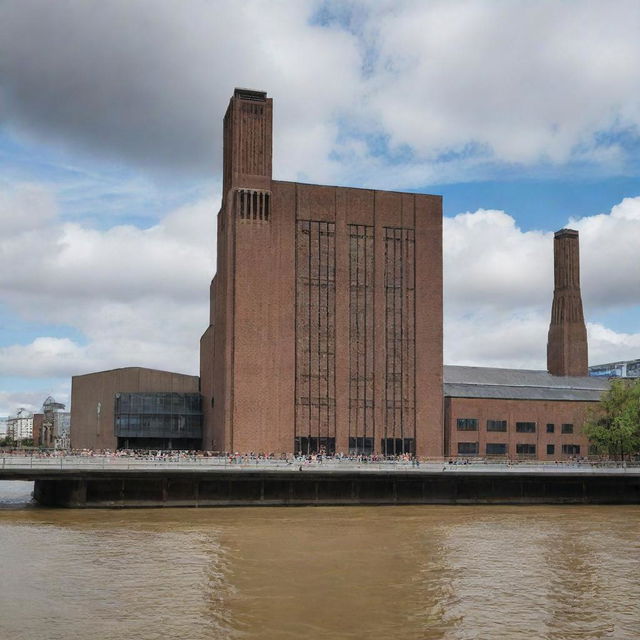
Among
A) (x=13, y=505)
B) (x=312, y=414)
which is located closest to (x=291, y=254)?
(x=312, y=414)

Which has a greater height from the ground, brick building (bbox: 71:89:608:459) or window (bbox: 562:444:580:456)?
brick building (bbox: 71:89:608:459)

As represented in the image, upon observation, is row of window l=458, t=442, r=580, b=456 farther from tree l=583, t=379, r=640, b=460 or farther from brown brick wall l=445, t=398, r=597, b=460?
tree l=583, t=379, r=640, b=460

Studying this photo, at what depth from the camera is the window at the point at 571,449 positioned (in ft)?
347

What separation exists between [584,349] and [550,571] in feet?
Result: 315

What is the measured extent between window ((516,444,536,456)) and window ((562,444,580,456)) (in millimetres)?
A: 4625

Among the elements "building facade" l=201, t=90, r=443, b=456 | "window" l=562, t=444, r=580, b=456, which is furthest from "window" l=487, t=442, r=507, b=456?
"window" l=562, t=444, r=580, b=456

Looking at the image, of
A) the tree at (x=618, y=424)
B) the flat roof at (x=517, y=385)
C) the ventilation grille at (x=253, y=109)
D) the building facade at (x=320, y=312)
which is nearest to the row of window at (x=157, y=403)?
the building facade at (x=320, y=312)

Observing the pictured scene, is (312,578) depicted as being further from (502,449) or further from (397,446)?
(502,449)

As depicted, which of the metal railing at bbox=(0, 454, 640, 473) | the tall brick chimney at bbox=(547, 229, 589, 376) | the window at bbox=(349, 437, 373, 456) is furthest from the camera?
the tall brick chimney at bbox=(547, 229, 589, 376)

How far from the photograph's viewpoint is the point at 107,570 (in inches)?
1527

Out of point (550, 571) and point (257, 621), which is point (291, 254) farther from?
point (257, 621)

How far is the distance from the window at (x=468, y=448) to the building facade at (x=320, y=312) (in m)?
3.42

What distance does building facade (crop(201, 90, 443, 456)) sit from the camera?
91.6m

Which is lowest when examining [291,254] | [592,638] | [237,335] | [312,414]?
[592,638]
